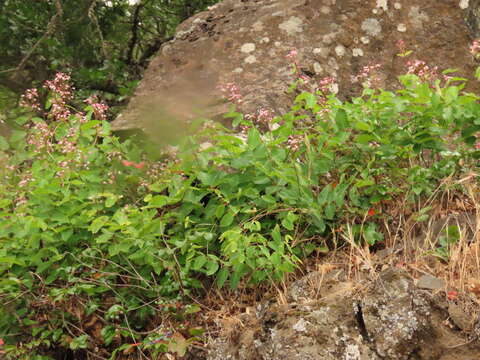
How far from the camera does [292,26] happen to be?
182 inches

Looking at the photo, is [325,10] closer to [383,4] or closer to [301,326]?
[383,4]

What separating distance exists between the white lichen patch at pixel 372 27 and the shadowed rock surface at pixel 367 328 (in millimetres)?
2653

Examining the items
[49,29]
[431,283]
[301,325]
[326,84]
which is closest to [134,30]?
[49,29]

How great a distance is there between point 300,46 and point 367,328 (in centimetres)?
269

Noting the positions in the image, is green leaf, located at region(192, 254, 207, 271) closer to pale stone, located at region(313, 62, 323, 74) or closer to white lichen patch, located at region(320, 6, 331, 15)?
pale stone, located at region(313, 62, 323, 74)

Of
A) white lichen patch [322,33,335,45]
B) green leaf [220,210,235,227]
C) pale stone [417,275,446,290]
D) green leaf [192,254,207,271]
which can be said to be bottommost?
pale stone [417,275,446,290]

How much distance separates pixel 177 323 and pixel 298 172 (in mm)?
1087

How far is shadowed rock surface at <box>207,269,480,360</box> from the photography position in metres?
2.32

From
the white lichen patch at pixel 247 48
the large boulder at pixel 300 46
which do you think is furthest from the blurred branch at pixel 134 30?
the white lichen patch at pixel 247 48

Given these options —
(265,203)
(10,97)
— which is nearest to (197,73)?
(265,203)

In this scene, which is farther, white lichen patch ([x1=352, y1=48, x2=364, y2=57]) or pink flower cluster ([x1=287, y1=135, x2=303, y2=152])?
white lichen patch ([x1=352, y1=48, x2=364, y2=57])

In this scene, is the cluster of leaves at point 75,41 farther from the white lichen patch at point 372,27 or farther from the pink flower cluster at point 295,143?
the pink flower cluster at point 295,143

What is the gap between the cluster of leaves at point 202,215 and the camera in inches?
118

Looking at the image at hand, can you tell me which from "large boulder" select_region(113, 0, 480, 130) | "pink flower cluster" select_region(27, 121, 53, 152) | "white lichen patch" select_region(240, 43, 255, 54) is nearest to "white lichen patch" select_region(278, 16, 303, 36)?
"large boulder" select_region(113, 0, 480, 130)
